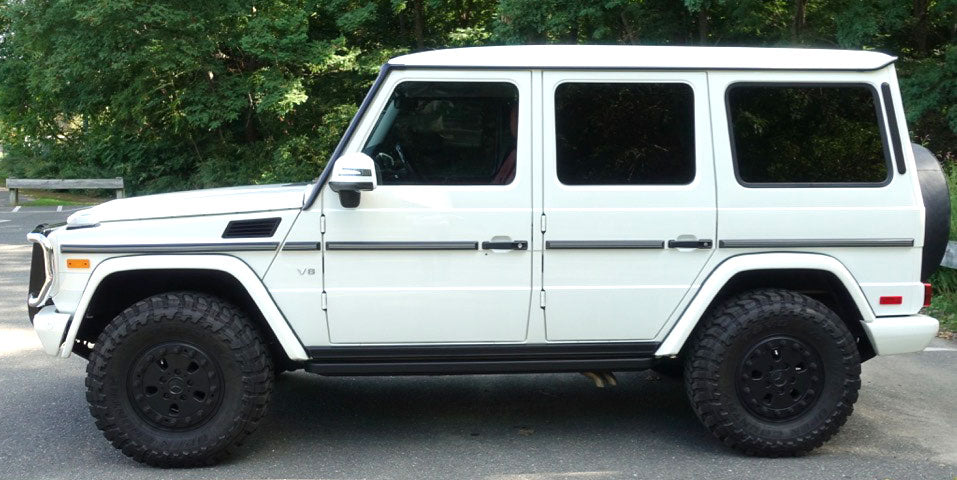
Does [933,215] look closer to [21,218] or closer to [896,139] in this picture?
[896,139]

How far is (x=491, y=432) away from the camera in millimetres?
5547

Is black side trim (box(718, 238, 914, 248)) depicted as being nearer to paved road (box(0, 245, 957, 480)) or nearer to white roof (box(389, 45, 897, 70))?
white roof (box(389, 45, 897, 70))

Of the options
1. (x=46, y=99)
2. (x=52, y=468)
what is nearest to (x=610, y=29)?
(x=52, y=468)

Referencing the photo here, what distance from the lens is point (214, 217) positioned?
483 centimetres

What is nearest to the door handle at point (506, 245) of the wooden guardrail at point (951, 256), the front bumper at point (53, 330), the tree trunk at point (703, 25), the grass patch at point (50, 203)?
the front bumper at point (53, 330)

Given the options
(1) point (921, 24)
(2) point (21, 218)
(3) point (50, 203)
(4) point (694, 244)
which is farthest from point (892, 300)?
(3) point (50, 203)

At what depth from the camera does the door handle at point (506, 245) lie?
483 cm

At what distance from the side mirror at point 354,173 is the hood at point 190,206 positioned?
0.34 m

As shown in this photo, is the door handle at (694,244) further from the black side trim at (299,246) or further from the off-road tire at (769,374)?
the black side trim at (299,246)

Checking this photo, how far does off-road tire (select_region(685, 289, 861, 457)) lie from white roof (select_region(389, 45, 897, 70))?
1205 mm

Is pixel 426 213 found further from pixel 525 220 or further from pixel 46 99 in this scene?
pixel 46 99

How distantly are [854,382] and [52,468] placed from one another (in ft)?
13.3

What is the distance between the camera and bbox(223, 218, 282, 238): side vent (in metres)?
4.80

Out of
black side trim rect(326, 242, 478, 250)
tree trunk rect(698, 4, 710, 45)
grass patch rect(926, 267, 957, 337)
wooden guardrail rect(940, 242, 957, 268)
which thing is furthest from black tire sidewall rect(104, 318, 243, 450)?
tree trunk rect(698, 4, 710, 45)
